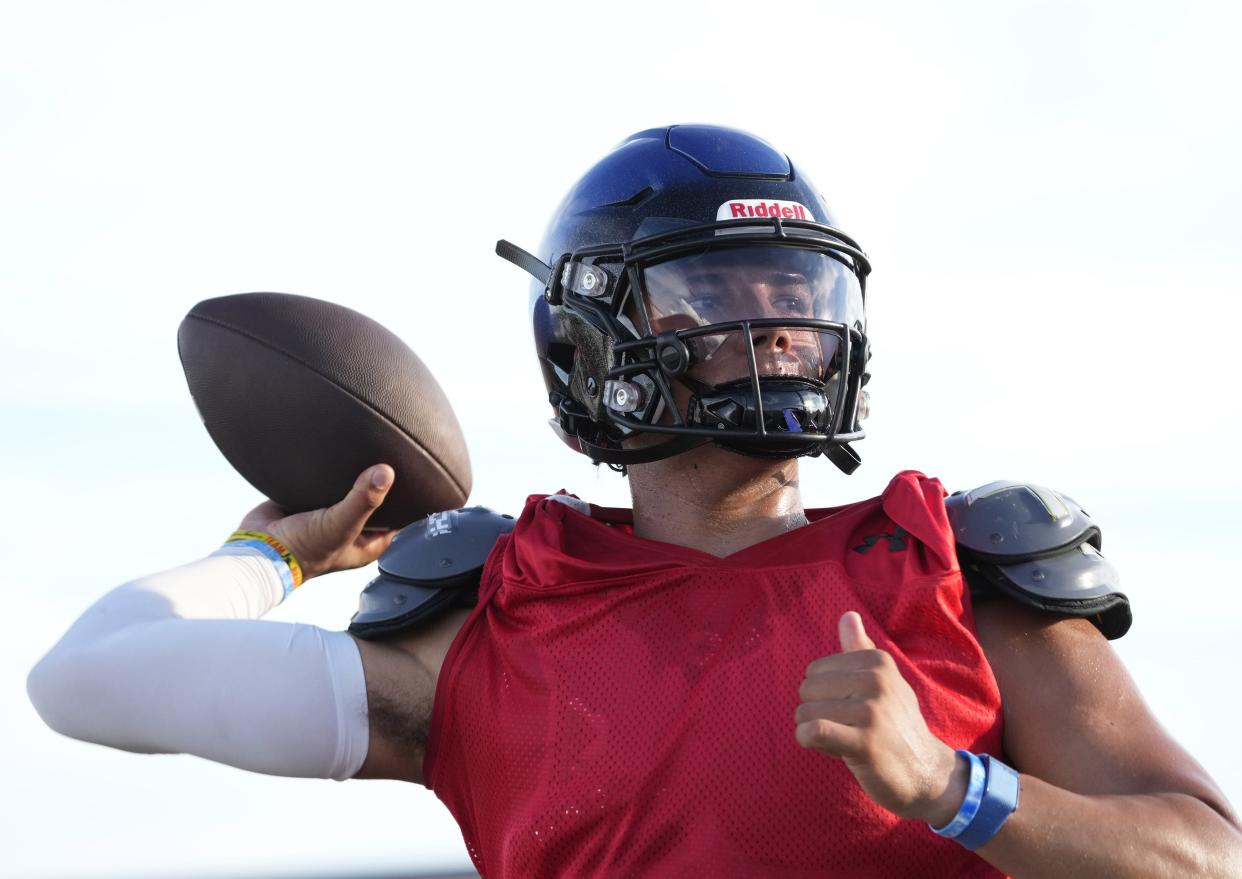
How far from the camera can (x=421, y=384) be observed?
→ 133 inches

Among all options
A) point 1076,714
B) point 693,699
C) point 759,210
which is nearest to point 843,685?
point 693,699

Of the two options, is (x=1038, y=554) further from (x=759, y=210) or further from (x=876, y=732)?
(x=759, y=210)

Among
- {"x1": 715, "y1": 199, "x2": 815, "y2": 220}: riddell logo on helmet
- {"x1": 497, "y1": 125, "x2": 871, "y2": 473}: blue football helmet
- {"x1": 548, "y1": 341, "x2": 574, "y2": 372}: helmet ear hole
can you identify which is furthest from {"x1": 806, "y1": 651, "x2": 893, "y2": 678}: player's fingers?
{"x1": 548, "y1": 341, "x2": 574, "y2": 372}: helmet ear hole

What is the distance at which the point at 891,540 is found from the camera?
2764mm

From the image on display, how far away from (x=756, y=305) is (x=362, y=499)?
92 cm

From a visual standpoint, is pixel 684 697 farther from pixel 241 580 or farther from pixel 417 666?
pixel 241 580

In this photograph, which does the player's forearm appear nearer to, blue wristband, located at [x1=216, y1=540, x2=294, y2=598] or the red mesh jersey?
the red mesh jersey

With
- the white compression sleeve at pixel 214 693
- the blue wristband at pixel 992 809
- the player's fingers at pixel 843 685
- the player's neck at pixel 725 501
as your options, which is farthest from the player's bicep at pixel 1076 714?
the white compression sleeve at pixel 214 693

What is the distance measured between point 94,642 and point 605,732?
0.99 m

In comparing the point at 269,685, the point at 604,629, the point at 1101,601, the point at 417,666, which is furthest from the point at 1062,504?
the point at 269,685

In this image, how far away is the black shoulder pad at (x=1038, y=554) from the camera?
2.66 metres

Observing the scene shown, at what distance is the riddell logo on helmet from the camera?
119 inches

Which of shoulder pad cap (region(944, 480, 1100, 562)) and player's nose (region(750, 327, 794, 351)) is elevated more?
player's nose (region(750, 327, 794, 351))

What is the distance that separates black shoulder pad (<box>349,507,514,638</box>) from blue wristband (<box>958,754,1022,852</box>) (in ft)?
3.62
